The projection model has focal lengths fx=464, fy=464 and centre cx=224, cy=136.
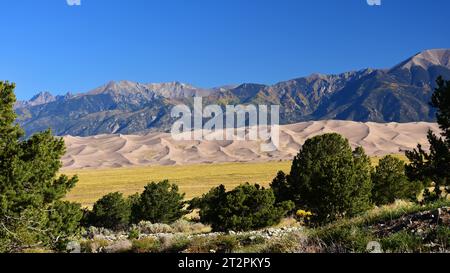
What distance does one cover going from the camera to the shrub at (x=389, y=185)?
35.1 metres

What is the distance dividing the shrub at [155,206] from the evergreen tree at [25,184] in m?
16.3

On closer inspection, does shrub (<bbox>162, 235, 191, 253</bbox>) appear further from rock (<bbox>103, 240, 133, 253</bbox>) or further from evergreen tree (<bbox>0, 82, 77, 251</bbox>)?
evergreen tree (<bbox>0, 82, 77, 251</bbox>)

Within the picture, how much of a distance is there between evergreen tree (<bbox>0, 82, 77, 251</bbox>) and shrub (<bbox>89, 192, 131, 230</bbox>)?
15410 mm

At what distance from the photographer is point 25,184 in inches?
720

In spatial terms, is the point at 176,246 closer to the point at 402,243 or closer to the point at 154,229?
the point at 402,243

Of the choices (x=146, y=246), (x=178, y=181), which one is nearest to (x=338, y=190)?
(x=146, y=246)

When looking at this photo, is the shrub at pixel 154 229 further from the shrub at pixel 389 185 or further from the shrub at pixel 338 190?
the shrub at pixel 389 185

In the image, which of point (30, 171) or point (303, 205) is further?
point (303, 205)

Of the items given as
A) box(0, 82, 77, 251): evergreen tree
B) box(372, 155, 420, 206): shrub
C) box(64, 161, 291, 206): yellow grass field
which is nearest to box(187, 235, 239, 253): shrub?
box(0, 82, 77, 251): evergreen tree

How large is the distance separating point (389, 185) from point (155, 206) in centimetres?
1831
